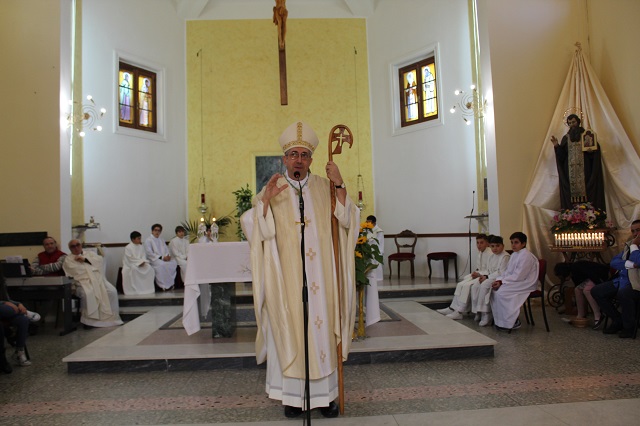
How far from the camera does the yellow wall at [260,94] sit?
11844 mm

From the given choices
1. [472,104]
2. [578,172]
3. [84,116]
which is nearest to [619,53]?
[578,172]

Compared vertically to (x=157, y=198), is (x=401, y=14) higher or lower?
higher

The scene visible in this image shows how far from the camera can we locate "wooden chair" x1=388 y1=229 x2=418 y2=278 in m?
10.4

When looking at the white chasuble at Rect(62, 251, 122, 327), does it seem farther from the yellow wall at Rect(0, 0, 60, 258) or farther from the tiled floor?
the tiled floor

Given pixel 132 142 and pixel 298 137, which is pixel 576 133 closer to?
pixel 298 137

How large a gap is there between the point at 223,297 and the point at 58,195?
383 cm

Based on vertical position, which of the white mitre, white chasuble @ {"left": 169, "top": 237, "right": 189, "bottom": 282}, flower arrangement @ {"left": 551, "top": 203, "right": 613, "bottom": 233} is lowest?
white chasuble @ {"left": 169, "top": 237, "right": 189, "bottom": 282}

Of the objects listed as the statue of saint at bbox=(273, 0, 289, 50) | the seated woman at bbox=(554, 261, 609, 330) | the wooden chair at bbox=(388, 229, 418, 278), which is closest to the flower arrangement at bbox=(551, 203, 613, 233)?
the seated woman at bbox=(554, 261, 609, 330)

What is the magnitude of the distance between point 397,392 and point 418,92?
28.6 feet

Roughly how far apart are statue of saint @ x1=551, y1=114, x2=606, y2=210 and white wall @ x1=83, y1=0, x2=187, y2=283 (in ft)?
26.3

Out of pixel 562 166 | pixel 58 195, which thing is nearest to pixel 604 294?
pixel 562 166

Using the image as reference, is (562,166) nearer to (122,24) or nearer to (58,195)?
(58,195)

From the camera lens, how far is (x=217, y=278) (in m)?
5.30

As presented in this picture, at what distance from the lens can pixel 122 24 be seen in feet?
34.5
